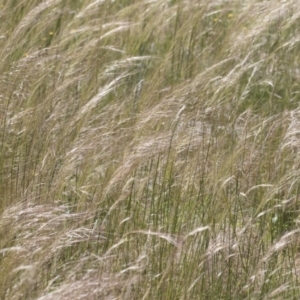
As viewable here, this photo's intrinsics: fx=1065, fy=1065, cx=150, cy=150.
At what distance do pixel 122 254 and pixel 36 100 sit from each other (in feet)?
3.94

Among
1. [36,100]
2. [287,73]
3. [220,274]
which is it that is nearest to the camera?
[220,274]

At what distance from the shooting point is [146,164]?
3.50 meters

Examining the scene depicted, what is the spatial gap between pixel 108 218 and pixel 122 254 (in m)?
0.23

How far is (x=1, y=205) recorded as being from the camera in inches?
134

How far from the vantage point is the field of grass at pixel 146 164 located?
116 inches

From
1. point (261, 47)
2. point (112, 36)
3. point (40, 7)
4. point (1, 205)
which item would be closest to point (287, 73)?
point (261, 47)

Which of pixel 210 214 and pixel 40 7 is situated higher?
pixel 40 7

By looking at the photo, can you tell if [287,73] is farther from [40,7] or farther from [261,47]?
[40,7]

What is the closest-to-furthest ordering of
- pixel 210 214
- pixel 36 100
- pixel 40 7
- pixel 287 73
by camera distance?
pixel 210 214 → pixel 36 100 → pixel 40 7 → pixel 287 73

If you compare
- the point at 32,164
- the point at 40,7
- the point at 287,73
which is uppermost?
the point at 40,7

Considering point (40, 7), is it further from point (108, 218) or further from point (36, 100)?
point (108, 218)

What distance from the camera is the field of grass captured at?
294cm

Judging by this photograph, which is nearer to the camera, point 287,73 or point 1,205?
point 1,205

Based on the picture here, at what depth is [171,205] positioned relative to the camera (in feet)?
11.3
